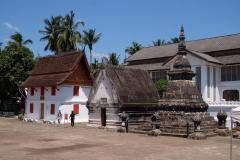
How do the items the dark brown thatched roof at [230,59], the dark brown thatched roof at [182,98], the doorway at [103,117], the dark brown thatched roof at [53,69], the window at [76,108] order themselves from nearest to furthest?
the dark brown thatched roof at [182,98]
the doorway at [103,117]
the window at [76,108]
the dark brown thatched roof at [53,69]
the dark brown thatched roof at [230,59]

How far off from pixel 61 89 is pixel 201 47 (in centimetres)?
1932

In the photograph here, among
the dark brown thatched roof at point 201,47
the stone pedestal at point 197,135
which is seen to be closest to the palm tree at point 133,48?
the dark brown thatched roof at point 201,47

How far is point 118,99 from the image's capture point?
28109mm

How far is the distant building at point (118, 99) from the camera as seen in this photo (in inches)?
1117

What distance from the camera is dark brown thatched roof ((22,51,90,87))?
37.2 meters

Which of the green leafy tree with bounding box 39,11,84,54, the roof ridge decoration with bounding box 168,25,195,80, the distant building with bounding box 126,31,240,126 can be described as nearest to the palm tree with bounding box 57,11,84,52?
the green leafy tree with bounding box 39,11,84,54

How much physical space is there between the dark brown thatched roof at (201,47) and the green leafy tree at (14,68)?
48.9 feet

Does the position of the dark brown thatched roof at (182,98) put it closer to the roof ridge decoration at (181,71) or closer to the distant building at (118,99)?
the roof ridge decoration at (181,71)

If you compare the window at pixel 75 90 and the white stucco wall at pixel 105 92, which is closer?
the white stucco wall at pixel 105 92

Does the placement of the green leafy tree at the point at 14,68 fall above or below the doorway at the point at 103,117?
above

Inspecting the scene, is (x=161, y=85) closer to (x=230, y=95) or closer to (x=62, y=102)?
(x=230, y=95)

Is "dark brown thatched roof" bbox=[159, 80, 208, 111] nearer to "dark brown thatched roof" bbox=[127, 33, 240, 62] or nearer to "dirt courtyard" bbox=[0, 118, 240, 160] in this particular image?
"dirt courtyard" bbox=[0, 118, 240, 160]

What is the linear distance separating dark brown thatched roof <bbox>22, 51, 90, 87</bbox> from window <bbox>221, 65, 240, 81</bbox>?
15.2 meters

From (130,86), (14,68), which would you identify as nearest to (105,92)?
(130,86)
